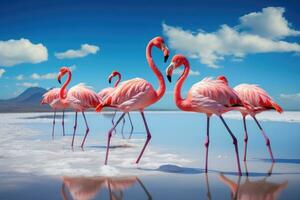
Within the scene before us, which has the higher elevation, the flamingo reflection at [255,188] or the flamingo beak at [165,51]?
the flamingo beak at [165,51]

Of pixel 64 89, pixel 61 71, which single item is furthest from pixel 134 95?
pixel 61 71

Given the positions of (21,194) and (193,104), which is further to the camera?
(193,104)

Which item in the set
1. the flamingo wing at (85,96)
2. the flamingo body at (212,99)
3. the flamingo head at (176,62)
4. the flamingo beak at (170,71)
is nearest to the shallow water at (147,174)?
the flamingo body at (212,99)

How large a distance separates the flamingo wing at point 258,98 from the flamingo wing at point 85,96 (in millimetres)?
3684

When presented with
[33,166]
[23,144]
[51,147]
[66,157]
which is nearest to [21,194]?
[33,166]

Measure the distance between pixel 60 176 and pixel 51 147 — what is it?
10.7ft

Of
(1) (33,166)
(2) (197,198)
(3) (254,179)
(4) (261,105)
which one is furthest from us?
(4) (261,105)

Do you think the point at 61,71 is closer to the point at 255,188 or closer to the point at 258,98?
the point at 258,98

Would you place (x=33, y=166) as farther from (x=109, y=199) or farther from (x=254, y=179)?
(x=254, y=179)

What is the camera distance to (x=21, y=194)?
3801 millimetres

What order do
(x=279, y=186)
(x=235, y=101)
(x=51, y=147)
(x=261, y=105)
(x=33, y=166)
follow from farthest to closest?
(x=51, y=147) < (x=261, y=105) < (x=33, y=166) < (x=235, y=101) < (x=279, y=186)

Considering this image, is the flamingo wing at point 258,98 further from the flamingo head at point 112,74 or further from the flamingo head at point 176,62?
the flamingo head at point 112,74

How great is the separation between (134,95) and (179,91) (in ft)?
2.40

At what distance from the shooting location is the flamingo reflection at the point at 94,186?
12.3 ft
